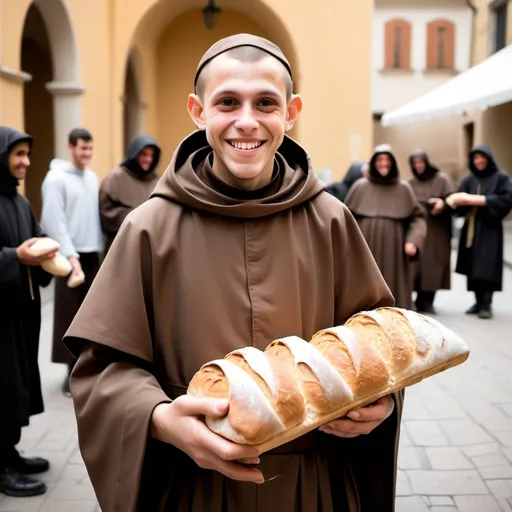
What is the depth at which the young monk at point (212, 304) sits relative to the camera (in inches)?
61.9

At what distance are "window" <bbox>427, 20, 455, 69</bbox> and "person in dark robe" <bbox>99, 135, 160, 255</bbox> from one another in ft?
83.7

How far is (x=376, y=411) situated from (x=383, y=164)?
6227mm

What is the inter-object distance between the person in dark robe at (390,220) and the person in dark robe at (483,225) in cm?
135

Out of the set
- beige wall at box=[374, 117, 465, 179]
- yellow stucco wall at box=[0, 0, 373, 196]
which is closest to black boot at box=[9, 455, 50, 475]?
yellow stucco wall at box=[0, 0, 373, 196]

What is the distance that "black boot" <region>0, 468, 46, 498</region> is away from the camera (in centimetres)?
381

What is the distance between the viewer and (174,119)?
54.2 feet

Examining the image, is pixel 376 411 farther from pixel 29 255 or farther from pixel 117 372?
pixel 29 255

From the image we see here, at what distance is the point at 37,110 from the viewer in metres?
14.8

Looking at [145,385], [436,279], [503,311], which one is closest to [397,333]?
[145,385]

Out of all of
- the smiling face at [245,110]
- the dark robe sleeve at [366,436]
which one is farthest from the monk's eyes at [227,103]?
the dark robe sleeve at [366,436]

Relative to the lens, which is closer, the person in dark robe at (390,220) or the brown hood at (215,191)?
the brown hood at (215,191)

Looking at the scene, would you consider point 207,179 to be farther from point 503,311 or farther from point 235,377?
point 503,311

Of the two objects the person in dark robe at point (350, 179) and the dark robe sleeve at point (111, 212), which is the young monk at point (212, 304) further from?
the person in dark robe at point (350, 179)

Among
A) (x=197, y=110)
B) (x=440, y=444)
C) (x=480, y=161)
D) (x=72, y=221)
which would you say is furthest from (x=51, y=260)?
(x=480, y=161)
